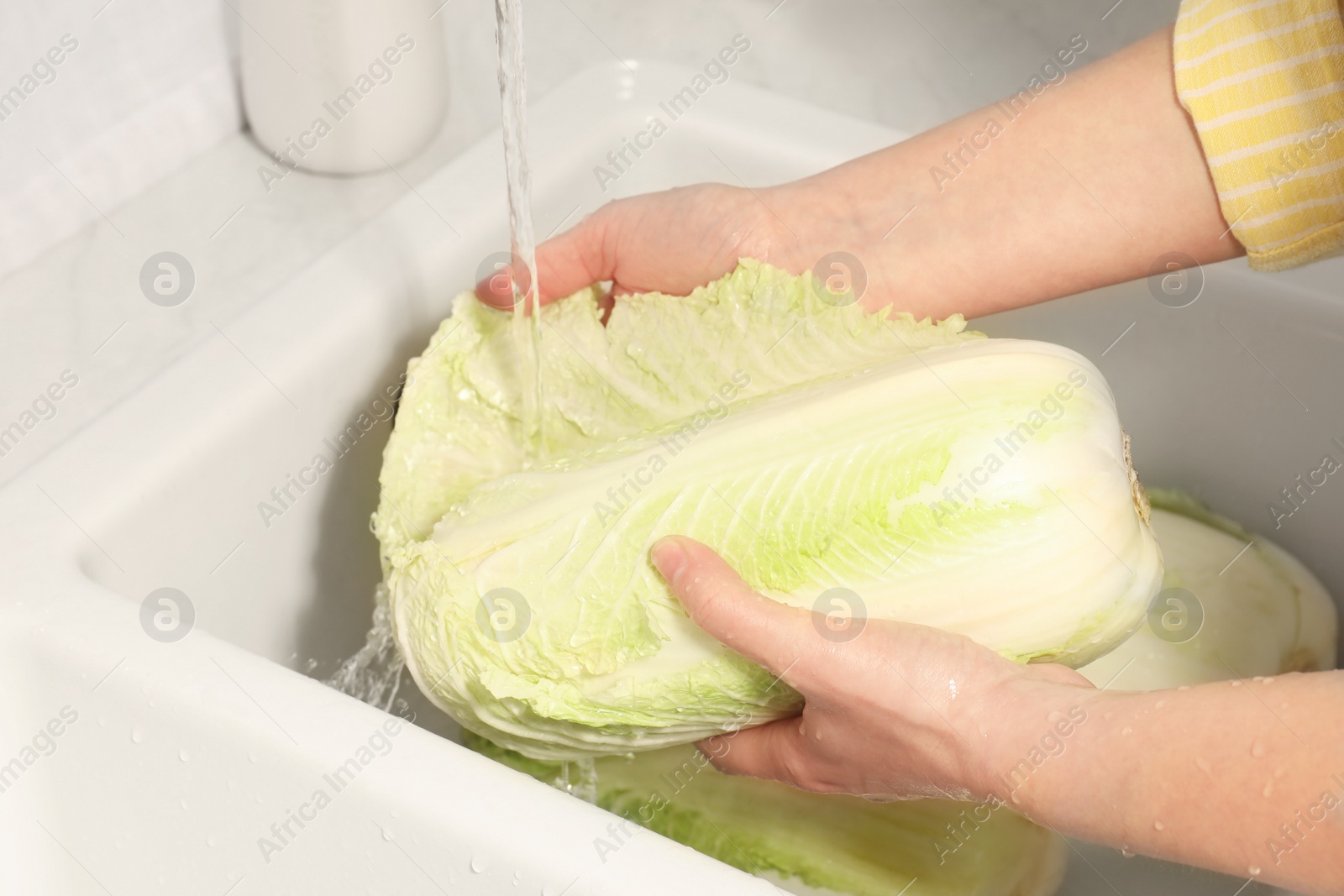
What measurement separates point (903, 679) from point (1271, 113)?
1.43 feet

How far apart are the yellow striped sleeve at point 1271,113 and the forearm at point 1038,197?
22mm

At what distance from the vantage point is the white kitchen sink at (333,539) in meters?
0.58

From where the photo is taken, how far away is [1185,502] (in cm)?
102

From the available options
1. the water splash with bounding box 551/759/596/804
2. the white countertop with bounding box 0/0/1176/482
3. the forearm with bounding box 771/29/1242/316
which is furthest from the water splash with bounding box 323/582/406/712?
the forearm with bounding box 771/29/1242/316

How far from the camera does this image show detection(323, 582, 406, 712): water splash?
0.90 meters

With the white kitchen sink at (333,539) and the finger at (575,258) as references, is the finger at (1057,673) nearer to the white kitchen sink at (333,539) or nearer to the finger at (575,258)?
the white kitchen sink at (333,539)

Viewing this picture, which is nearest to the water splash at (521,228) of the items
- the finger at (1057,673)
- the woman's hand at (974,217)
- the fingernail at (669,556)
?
the woman's hand at (974,217)

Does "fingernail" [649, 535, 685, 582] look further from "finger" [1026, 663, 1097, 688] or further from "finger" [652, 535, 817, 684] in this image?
"finger" [1026, 663, 1097, 688]

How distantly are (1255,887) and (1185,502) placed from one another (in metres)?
0.32

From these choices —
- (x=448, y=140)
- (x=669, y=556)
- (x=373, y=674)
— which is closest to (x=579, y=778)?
(x=373, y=674)

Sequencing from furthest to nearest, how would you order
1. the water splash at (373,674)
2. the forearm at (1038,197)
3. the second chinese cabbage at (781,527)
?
the water splash at (373,674) → the forearm at (1038,197) → the second chinese cabbage at (781,527)

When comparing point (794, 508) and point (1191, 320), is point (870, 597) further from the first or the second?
point (1191, 320)

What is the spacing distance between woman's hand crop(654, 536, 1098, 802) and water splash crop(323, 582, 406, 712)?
35cm

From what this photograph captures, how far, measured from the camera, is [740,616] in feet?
2.01
